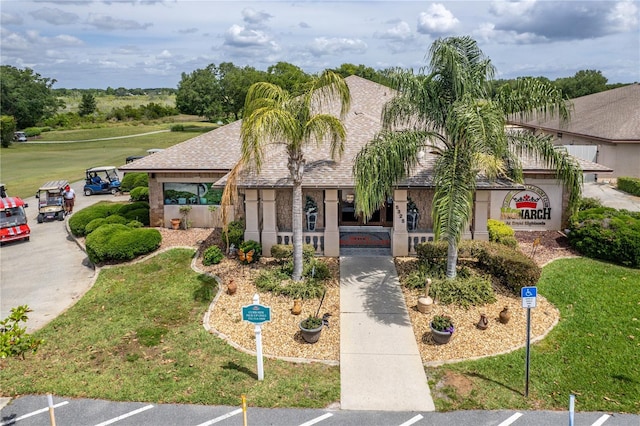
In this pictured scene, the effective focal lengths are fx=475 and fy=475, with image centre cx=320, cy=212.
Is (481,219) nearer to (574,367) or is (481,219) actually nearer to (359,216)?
(359,216)

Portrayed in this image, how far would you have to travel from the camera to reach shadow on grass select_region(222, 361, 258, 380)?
1065 centimetres

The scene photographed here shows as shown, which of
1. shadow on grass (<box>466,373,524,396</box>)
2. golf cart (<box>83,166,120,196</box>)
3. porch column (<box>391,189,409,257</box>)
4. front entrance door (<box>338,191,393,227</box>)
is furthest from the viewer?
golf cart (<box>83,166,120,196</box>)

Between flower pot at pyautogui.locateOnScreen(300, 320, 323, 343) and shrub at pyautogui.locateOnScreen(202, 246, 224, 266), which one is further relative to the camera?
shrub at pyautogui.locateOnScreen(202, 246, 224, 266)

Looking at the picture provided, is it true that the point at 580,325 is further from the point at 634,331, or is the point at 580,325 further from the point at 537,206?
the point at 537,206

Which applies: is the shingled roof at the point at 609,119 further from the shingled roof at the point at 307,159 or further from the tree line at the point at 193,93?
the tree line at the point at 193,93

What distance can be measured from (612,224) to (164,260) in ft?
55.2

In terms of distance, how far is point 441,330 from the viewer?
11.7 m

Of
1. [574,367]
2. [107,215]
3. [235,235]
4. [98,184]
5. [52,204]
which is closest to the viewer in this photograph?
[574,367]

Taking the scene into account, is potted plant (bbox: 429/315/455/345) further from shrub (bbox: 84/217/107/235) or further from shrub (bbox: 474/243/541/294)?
shrub (bbox: 84/217/107/235)

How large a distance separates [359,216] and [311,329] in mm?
8412

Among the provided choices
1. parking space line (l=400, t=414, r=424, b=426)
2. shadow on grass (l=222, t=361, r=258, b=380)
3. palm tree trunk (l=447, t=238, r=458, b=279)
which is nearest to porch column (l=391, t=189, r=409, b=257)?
palm tree trunk (l=447, t=238, r=458, b=279)

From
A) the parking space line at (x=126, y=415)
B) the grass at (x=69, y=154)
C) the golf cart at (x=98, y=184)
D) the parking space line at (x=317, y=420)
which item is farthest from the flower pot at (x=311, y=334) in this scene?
the grass at (x=69, y=154)

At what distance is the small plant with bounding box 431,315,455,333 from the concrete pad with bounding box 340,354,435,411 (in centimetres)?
96

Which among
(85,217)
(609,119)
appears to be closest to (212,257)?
(85,217)
